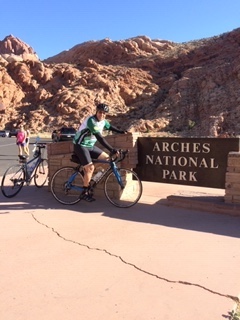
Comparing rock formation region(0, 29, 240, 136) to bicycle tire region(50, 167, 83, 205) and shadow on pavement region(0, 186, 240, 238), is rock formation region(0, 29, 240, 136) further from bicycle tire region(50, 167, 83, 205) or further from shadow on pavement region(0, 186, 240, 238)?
shadow on pavement region(0, 186, 240, 238)

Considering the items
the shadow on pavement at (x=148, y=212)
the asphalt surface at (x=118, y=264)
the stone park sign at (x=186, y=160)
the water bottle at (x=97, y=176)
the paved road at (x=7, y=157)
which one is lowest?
the asphalt surface at (x=118, y=264)

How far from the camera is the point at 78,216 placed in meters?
5.10

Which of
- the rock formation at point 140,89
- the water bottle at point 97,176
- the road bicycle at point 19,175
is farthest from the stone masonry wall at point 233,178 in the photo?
the rock formation at point 140,89

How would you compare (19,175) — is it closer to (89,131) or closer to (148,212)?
(89,131)

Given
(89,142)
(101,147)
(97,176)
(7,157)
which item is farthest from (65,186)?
(7,157)

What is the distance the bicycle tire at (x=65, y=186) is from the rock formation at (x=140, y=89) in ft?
105

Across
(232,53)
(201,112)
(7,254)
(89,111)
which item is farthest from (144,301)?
(232,53)

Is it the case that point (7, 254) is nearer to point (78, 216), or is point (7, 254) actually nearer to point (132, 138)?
point (78, 216)

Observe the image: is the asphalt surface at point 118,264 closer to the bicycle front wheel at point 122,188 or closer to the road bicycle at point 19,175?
the bicycle front wheel at point 122,188

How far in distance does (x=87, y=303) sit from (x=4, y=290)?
761mm

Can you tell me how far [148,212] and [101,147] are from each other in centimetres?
175

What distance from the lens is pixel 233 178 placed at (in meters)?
5.09

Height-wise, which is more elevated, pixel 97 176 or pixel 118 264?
pixel 97 176

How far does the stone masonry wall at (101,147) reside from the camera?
6078mm
